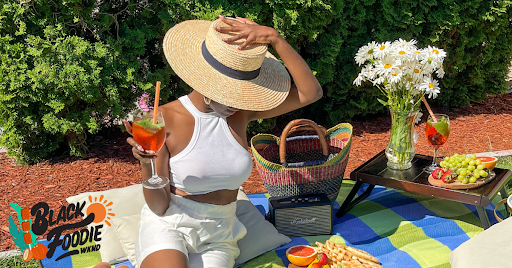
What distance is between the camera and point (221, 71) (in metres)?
2.81

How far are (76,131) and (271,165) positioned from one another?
232cm

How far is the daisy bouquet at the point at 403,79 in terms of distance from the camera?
11.6 ft

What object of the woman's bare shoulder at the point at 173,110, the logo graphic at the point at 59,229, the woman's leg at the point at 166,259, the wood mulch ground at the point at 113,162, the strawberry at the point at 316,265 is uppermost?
the woman's bare shoulder at the point at 173,110

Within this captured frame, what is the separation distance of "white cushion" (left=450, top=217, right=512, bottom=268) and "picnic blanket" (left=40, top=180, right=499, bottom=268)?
363mm

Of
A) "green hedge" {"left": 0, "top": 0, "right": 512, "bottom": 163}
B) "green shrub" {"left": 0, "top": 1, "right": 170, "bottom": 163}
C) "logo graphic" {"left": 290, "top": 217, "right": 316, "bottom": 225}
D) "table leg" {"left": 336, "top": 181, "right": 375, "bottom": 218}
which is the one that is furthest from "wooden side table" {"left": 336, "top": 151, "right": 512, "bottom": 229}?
"green shrub" {"left": 0, "top": 1, "right": 170, "bottom": 163}

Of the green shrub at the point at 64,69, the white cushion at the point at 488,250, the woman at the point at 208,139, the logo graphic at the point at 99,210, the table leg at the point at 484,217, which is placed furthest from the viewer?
→ the green shrub at the point at 64,69

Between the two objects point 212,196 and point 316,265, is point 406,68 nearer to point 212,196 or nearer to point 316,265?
point 316,265

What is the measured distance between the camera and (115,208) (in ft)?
12.0

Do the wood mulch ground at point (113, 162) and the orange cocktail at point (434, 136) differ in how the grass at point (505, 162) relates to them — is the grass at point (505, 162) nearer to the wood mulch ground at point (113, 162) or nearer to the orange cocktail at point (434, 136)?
the wood mulch ground at point (113, 162)

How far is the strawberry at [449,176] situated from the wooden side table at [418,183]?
0.27ft

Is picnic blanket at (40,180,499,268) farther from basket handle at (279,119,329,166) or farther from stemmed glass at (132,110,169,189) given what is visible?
stemmed glass at (132,110,169,189)

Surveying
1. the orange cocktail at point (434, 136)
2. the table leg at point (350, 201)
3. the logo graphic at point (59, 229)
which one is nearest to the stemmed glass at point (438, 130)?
the orange cocktail at point (434, 136)

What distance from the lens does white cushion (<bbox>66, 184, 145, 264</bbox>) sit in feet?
11.5

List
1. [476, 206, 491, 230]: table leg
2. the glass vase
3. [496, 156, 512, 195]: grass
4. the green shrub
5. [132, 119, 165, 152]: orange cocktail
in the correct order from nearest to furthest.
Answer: [132, 119, 165, 152]: orange cocktail, [476, 206, 491, 230]: table leg, the glass vase, the green shrub, [496, 156, 512, 195]: grass
